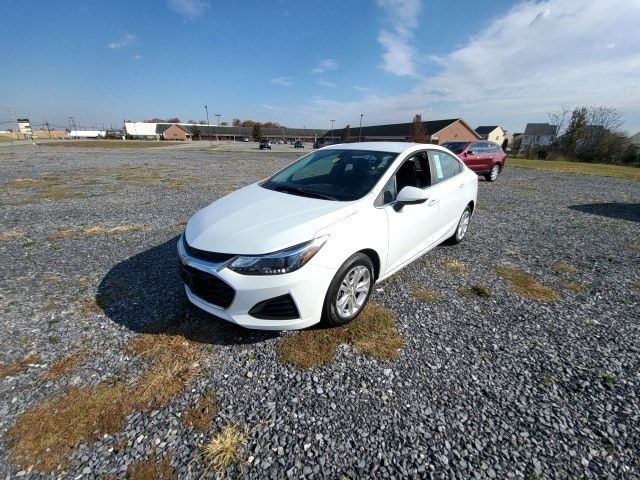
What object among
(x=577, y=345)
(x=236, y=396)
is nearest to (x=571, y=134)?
(x=577, y=345)

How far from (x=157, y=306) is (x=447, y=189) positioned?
3.71 meters

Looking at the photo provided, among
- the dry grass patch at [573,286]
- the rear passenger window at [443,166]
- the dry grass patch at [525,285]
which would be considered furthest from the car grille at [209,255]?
the dry grass patch at [573,286]

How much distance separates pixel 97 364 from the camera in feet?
7.85

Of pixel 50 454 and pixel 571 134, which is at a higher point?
pixel 571 134

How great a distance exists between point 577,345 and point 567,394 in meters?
0.73

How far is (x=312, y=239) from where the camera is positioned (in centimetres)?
238

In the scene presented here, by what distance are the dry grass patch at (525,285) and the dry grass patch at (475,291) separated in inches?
14.2

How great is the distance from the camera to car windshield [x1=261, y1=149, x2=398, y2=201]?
3.07m

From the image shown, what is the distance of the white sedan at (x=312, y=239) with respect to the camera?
91.5 inches

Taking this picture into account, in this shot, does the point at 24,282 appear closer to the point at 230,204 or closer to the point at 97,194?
the point at 230,204

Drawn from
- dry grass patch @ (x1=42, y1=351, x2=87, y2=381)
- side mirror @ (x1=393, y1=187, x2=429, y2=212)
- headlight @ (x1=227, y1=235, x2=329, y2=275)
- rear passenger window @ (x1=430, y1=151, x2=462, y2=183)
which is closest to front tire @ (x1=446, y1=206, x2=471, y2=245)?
rear passenger window @ (x1=430, y1=151, x2=462, y2=183)

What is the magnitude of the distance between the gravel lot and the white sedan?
1.43 ft

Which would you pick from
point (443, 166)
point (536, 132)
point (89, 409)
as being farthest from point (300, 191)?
point (536, 132)

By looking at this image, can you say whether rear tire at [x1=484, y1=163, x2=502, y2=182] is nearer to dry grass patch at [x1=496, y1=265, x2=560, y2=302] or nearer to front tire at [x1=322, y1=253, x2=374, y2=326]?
dry grass patch at [x1=496, y1=265, x2=560, y2=302]
